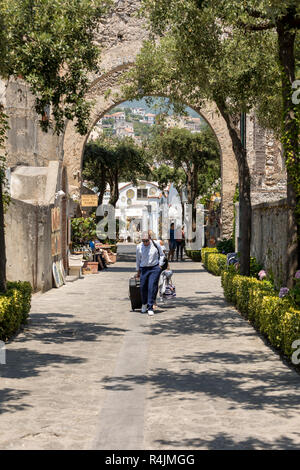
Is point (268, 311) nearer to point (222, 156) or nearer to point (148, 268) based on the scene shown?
point (148, 268)

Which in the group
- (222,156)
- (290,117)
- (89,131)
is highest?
(89,131)

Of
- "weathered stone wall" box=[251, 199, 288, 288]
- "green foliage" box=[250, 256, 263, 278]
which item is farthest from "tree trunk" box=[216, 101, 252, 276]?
"green foliage" box=[250, 256, 263, 278]

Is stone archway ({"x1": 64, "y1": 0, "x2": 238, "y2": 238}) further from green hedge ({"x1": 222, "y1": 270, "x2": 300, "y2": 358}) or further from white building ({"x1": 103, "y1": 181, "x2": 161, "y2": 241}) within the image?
white building ({"x1": 103, "y1": 181, "x2": 161, "y2": 241})

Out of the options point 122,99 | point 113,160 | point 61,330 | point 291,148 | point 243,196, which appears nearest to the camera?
point 291,148

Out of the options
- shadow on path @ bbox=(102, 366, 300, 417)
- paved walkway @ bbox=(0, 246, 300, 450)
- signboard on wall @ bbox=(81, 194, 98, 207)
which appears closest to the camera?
paved walkway @ bbox=(0, 246, 300, 450)

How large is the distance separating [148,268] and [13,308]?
14.5 ft

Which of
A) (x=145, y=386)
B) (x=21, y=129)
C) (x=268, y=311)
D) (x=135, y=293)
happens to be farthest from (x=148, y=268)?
(x=21, y=129)

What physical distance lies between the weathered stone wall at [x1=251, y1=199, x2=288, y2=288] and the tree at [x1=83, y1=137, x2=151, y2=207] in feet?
87.0

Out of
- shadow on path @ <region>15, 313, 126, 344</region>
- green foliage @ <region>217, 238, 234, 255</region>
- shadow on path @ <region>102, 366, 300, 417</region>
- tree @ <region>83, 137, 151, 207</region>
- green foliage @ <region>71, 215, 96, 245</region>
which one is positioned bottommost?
shadow on path @ <region>102, 366, 300, 417</region>

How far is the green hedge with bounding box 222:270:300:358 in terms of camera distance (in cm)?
918

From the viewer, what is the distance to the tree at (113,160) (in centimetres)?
4594

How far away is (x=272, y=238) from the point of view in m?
15.5
